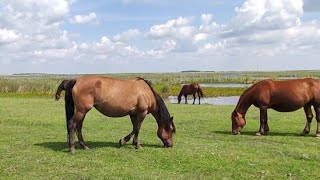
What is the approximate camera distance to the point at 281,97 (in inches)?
638

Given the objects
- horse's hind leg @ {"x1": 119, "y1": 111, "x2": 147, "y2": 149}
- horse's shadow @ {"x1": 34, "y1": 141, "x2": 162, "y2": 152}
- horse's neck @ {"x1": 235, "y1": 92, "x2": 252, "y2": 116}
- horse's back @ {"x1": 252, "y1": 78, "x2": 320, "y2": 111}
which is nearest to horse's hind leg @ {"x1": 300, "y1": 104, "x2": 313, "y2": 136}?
horse's back @ {"x1": 252, "y1": 78, "x2": 320, "y2": 111}

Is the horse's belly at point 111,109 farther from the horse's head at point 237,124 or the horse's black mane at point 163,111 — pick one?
the horse's head at point 237,124

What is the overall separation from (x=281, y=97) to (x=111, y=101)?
7406 mm

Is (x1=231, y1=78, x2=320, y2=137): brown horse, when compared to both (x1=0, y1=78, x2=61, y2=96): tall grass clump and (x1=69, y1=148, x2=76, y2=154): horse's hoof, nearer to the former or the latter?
(x1=69, y1=148, x2=76, y2=154): horse's hoof

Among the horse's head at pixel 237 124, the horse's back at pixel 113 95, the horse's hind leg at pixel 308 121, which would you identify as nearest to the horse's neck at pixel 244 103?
the horse's head at pixel 237 124

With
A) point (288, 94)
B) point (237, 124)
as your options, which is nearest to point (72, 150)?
point (237, 124)

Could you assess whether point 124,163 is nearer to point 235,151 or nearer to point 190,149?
point 190,149

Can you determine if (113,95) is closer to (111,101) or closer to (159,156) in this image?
(111,101)

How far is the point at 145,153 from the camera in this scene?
11.6m

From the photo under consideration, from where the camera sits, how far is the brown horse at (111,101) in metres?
11.3

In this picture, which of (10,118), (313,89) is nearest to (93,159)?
(313,89)

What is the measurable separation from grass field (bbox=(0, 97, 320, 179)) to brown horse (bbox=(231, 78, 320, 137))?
634 mm

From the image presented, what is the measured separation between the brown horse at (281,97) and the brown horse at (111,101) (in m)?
4.83

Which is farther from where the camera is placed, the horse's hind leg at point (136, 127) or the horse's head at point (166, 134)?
the horse's head at point (166, 134)
